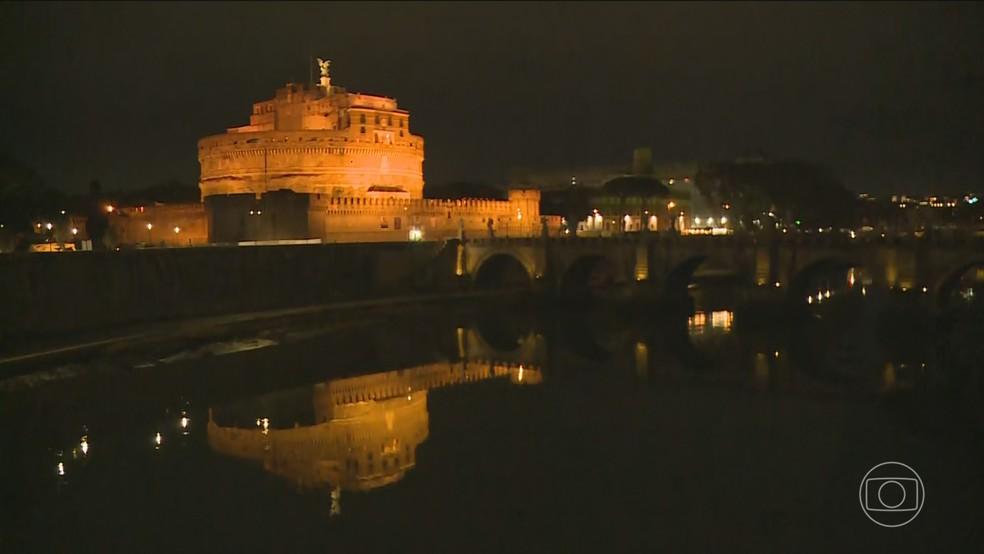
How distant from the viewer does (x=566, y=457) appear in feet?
49.2

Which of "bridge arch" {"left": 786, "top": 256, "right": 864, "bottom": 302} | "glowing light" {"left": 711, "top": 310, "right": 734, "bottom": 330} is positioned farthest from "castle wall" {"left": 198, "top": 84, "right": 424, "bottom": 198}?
"bridge arch" {"left": 786, "top": 256, "right": 864, "bottom": 302}

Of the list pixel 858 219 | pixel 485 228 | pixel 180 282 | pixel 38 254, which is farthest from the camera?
pixel 858 219

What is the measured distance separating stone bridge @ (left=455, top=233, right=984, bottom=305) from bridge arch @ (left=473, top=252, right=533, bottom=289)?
53mm

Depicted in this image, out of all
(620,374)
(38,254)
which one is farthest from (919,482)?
(38,254)

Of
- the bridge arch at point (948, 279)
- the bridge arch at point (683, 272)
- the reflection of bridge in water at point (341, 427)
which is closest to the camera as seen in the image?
the reflection of bridge in water at point (341, 427)

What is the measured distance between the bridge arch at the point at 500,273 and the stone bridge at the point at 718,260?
5 centimetres

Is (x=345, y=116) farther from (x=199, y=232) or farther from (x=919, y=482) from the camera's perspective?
(x=919, y=482)

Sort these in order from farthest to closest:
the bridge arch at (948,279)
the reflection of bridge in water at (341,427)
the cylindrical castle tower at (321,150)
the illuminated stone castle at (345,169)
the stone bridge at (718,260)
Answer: the cylindrical castle tower at (321,150)
the illuminated stone castle at (345,169)
the stone bridge at (718,260)
the bridge arch at (948,279)
the reflection of bridge in water at (341,427)

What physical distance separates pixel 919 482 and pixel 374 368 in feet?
48.8

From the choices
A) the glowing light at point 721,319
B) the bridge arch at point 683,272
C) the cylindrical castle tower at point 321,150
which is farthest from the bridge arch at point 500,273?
the glowing light at point 721,319

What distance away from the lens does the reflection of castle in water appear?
14.3m

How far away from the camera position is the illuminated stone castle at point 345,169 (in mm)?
47094

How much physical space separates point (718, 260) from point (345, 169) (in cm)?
2592

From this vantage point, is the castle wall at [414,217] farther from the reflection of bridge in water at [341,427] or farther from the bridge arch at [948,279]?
→ the bridge arch at [948,279]
